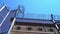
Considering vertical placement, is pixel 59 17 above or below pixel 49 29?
above

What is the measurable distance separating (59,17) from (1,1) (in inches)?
81.0

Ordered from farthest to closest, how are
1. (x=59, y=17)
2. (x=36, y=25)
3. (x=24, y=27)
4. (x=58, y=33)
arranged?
(x=59, y=17)
(x=36, y=25)
(x=24, y=27)
(x=58, y=33)

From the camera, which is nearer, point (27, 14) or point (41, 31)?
point (41, 31)

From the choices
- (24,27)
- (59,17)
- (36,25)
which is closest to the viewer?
(24,27)

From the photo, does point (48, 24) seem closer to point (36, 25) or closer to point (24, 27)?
point (36, 25)

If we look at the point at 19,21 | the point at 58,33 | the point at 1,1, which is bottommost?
the point at 58,33

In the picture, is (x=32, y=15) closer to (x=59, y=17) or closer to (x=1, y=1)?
(x=59, y=17)

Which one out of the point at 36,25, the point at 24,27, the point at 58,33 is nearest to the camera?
the point at 58,33

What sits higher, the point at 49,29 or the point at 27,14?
the point at 27,14

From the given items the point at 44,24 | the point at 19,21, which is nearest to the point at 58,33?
the point at 44,24

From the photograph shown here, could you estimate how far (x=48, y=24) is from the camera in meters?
3.35

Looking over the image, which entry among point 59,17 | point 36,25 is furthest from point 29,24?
point 59,17

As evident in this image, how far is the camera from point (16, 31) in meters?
2.80

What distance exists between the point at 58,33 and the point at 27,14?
1.76 meters
